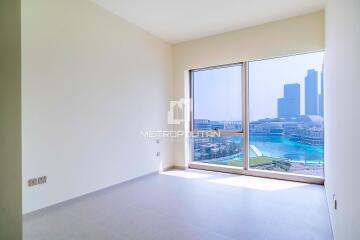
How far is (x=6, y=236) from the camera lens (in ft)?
3.86

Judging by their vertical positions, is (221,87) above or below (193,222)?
above

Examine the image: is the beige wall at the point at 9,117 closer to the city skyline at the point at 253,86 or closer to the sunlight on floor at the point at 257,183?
the sunlight on floor at the point at 257,183

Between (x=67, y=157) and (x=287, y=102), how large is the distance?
156 inches

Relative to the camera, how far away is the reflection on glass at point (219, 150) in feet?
15.5

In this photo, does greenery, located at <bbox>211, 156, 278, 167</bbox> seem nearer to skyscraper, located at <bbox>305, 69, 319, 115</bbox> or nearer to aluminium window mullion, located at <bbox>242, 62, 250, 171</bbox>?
aluminium window mullion, located at <bbox>242, 62, 250, 171</bbox>

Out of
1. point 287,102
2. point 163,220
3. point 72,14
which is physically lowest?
point 163,220

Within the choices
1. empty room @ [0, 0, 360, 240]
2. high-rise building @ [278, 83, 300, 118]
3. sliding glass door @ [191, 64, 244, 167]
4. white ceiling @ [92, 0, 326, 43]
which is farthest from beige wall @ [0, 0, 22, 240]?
high-rise building @ [278, 83, 300, 118]

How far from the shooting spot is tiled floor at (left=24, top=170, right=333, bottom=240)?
2.27 m

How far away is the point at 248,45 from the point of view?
4363mm

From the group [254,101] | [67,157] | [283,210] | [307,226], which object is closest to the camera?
[307,226]

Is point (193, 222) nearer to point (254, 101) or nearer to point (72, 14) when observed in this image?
point (254, 101)

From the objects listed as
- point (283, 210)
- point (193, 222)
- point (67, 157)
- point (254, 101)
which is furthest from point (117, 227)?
point (254, 101)

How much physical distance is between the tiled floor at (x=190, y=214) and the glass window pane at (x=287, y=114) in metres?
0.54

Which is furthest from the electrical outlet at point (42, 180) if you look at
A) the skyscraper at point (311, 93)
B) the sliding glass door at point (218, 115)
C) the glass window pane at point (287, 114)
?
the skyscraper at point (311, 93)
